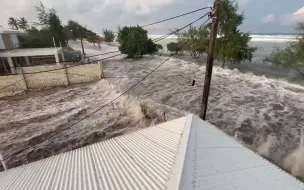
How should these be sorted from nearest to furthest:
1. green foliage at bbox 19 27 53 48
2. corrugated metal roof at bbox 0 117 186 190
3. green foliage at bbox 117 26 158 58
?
corrugated metal roof at bbox 0 117 186 190 < green foliage at bbox 117 26 158 58 < green foliage at bbox 19 27 53 48

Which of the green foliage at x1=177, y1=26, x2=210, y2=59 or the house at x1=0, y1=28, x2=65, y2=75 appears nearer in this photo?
the house at x1=0, y1=28, x2=65, y2=75

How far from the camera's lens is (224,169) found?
177 inches

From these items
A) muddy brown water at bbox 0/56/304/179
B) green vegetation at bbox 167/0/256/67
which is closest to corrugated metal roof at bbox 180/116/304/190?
muddy brown water at bbox 0/56/304/179

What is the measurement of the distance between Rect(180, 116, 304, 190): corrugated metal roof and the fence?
60.2 ft

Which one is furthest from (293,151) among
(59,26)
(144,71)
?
(59,26)

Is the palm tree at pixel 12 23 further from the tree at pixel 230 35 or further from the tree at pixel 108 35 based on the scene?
the tree at pixel 230 35

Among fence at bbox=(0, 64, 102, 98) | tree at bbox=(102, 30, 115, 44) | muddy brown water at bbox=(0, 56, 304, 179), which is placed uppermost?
tree at bbox=(102, 30, 115, 44)

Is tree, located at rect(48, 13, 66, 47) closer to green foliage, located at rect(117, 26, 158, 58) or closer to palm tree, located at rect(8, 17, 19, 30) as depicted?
green foliage, located at rect(117, 26, 158, 58)

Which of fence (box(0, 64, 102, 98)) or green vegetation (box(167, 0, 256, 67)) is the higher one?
green vegetation (box(167, 0, 256, 67))

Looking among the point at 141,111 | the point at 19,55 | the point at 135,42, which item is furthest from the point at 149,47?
the point at 141,111

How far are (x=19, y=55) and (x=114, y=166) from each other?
2563 cm

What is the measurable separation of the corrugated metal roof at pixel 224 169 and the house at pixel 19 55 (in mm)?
22318

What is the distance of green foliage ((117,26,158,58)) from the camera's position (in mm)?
36781

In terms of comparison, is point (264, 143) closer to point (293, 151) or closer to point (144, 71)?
point (293, 151)
